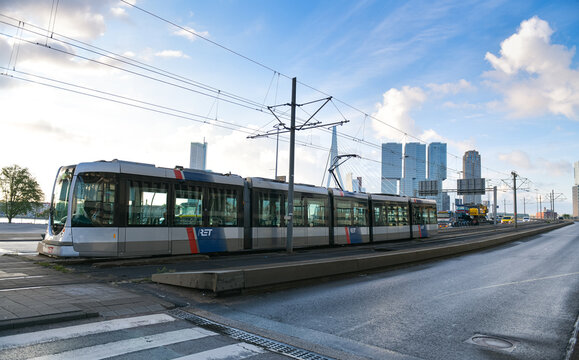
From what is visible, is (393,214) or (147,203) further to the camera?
(393,214)

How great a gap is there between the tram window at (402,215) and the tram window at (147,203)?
1883cm

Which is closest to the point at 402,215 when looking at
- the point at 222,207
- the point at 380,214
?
the point at 380,214

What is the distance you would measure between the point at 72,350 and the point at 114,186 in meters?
8.76

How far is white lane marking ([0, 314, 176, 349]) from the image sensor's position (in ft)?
14.8

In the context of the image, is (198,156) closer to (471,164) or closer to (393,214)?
(393,214)

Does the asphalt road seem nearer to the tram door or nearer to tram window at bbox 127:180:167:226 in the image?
the tram door

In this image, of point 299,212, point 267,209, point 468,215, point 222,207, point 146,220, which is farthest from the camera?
point 468,215

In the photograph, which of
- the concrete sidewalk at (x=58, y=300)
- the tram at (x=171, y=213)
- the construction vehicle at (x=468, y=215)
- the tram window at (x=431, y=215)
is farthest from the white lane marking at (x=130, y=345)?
the construction vehicle at (x=468, y=215)

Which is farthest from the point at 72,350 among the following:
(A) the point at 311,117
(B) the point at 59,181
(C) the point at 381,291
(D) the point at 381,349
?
(A) the point at 311,117

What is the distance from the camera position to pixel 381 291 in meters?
8.67

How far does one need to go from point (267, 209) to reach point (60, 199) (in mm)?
8552

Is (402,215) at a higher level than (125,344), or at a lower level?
higher

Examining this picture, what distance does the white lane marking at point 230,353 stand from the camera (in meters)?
4.33

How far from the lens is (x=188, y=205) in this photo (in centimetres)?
1412
